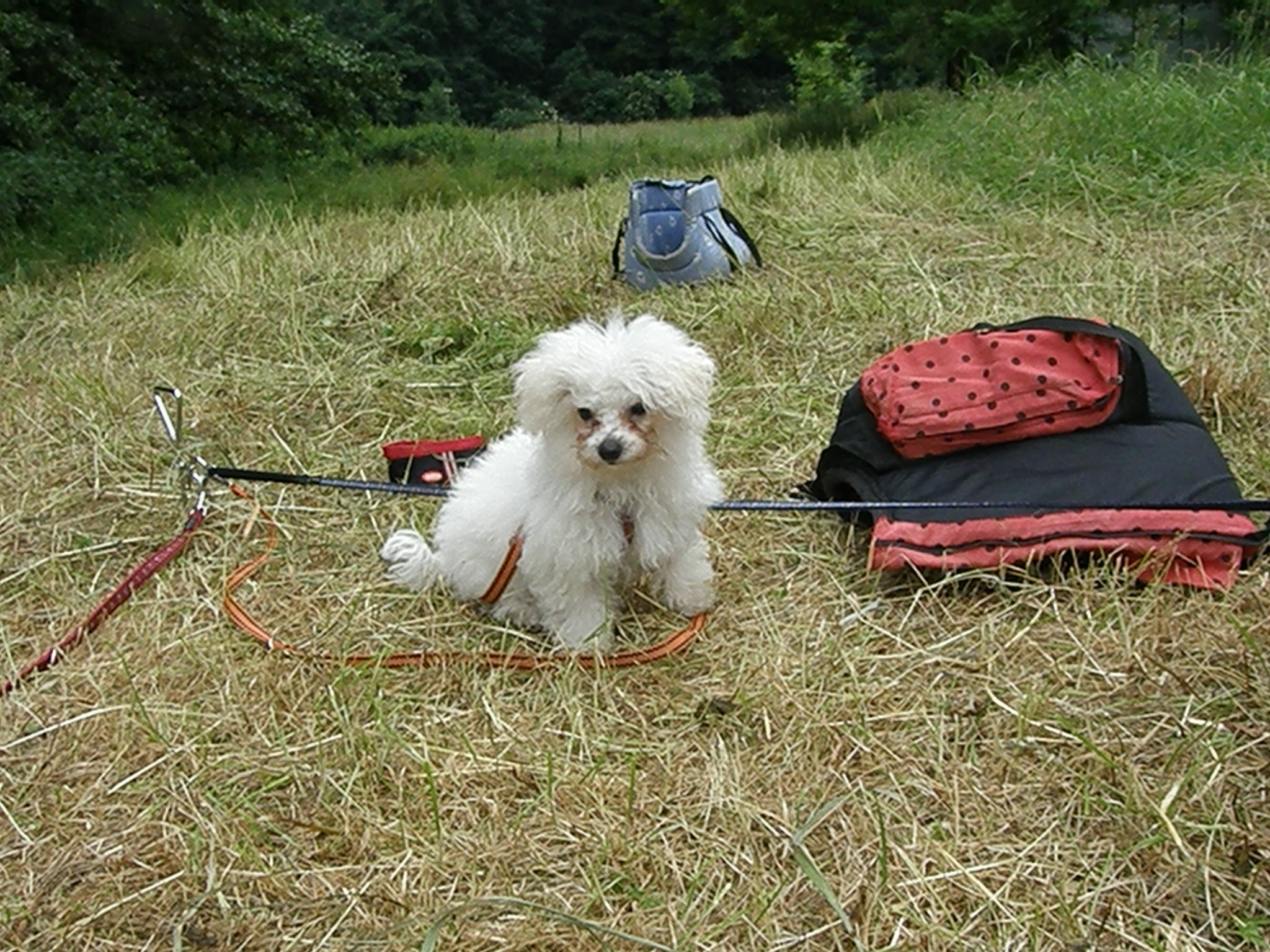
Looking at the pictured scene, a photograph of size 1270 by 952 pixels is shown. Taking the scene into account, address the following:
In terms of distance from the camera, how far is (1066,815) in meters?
1.87

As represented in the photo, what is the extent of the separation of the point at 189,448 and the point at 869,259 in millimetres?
2968

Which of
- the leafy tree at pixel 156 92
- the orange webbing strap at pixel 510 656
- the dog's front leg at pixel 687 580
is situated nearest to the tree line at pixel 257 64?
the leafy tree at pixel 156 92

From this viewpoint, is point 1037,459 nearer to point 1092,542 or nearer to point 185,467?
point 1092,542

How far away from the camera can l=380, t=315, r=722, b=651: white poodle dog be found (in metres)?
2.19

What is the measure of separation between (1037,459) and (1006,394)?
0.18m

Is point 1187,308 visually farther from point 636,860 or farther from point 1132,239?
point 636,860

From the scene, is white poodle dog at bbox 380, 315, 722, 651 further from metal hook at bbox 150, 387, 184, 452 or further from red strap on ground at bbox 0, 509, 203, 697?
metal hook at bbox 150, 387, 184, 452

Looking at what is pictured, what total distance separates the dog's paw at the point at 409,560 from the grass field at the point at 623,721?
0.07 m

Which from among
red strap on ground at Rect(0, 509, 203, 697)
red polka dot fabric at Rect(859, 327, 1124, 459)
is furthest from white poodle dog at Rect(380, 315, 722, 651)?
red strap on ground at Rect(0, 509, 203, 697)

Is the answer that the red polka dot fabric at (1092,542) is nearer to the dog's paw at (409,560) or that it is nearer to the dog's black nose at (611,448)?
the dog's black nose at (611,448)

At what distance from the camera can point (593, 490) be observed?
2307mm

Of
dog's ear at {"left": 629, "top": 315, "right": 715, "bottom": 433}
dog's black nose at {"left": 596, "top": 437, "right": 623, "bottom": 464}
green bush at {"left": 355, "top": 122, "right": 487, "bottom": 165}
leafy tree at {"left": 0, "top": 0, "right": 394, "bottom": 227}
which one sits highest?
dog's ear at {"left": 629, "top": 315, "right": 715, "bottom": 433}

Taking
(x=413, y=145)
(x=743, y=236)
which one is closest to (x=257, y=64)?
(x=413, y=145)

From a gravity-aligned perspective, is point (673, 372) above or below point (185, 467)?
above
